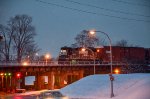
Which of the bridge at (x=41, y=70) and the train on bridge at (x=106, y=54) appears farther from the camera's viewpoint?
the train on bridge at (x=106, y=54)

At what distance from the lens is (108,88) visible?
163 feet

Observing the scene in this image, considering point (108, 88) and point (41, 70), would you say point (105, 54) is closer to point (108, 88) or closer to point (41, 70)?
point (41, 70)

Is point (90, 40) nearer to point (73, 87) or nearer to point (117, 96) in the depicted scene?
point (73, 87)

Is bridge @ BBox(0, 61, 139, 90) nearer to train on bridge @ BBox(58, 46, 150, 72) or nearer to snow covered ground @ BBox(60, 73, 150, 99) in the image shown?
train on bridge @ BBox(58, 46, 150, 72)

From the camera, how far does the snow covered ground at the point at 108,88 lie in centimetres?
4087

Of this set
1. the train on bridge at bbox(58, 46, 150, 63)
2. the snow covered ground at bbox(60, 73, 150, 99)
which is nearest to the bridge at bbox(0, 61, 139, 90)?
the train on bridge at bbox(58, 46, 150, 63)

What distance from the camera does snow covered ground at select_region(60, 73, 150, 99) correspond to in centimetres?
4087

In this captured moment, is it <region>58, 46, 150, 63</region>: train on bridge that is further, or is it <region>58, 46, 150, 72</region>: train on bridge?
<region>58, 46, 150, 63</region>: train on bridge

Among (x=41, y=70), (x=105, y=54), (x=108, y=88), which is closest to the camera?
(x=108, y=88)

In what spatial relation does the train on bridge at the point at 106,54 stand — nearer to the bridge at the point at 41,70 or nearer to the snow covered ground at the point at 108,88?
the bridge at the point at 41,70

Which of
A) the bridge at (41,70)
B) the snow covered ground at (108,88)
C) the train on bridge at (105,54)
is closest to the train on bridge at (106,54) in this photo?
the train on bridge at (105,54)

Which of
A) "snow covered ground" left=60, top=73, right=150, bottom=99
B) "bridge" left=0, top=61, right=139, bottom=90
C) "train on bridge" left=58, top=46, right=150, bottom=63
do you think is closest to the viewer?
"snow covered ground" left=60, top=73, right=150, bottom=99

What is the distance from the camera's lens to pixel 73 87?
57.0 metres

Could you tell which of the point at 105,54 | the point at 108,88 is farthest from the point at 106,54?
the point at 108,88
